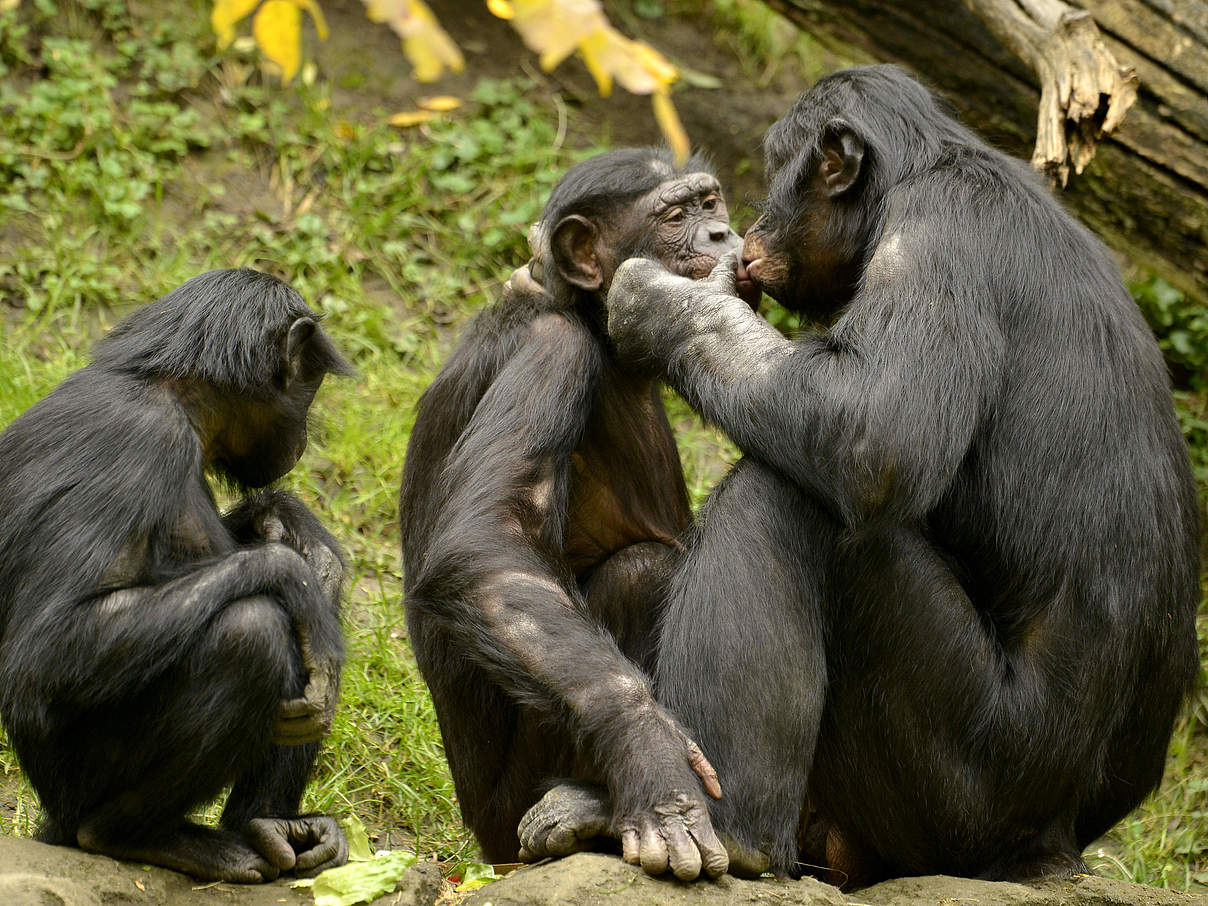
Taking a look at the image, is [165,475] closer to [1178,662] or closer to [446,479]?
[446,479]

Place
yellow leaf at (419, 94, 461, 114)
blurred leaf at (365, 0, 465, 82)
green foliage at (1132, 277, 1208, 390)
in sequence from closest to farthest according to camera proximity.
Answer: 1. blurred leaf at (365, 0, 465, 82)
2. green foliage at (1132, 277, 1208, 390)
3. yellow leaf at (419, 94, 461, 114)

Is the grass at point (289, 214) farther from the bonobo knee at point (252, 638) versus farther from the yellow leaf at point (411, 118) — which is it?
the bonobo knee at point (252, 638)

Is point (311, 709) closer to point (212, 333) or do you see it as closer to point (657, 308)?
point (212, 333)

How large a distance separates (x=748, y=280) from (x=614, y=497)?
3.18 feet

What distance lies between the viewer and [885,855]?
476 centimetres

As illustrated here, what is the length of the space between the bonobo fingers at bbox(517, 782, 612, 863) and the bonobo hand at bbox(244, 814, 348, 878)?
2.02 feet

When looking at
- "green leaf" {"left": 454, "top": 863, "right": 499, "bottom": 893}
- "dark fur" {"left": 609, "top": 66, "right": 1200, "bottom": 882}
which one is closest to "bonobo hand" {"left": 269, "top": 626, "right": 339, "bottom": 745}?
"green leaf" {"left": 454, "top": 863, "right": 499, "bottom": 893}

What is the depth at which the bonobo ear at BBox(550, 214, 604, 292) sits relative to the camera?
18.2ft

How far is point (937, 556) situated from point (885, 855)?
1.06m

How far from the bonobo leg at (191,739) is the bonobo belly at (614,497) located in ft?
4.72

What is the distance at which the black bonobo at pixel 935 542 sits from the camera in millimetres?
4305

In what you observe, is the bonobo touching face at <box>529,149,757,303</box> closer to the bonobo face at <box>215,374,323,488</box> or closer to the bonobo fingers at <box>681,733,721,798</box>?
the bonobo face at <box>215,374,323,488</box>

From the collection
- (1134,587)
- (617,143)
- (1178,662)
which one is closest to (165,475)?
(1134,587)

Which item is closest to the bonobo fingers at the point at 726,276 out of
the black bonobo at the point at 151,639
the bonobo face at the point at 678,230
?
the bonobo face at the point at 678,230
